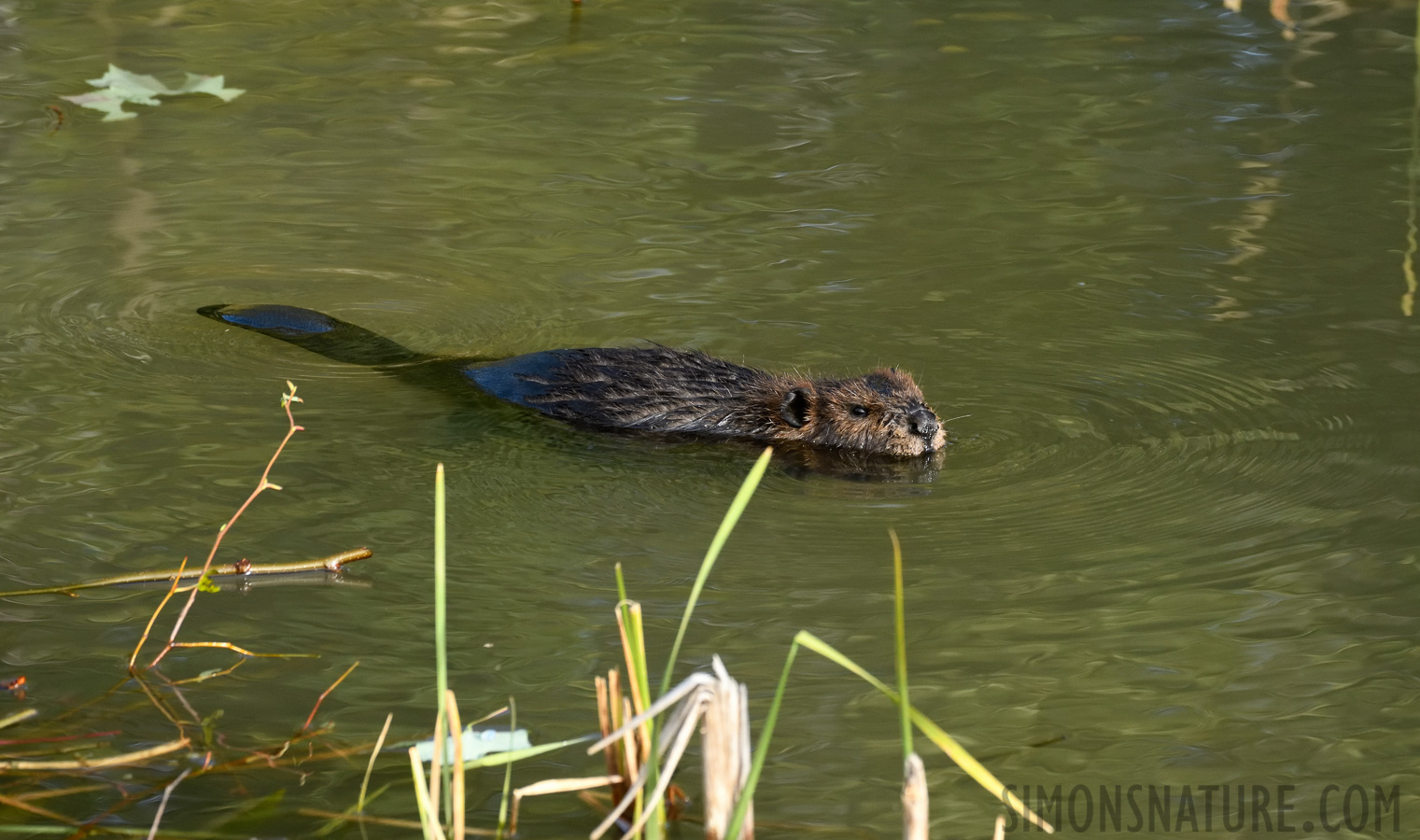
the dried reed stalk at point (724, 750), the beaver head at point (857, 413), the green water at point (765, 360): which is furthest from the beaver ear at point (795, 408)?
the dried reed stalk at point (724, 750)

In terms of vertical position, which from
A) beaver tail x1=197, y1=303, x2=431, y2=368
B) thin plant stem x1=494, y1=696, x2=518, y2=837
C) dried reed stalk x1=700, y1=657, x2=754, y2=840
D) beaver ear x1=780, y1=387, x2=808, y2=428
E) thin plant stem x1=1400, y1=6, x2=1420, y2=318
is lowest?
beaver tail x1=197, y1=303, x2=431, y2=368

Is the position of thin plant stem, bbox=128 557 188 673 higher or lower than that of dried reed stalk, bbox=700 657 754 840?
lower

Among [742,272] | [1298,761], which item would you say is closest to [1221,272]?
[742,272]

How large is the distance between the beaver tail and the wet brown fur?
0.77 m

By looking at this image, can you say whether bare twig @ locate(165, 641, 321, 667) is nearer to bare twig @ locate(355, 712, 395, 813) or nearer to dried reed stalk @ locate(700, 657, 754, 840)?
bare twig @ locate(355, 712, 395, 813)

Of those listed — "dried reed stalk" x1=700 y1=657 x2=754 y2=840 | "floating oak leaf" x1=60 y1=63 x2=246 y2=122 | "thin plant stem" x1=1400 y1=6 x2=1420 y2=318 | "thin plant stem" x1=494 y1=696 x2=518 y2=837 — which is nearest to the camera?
"dried reed stalk" x1=700 y1=657 x2=754 y2=840

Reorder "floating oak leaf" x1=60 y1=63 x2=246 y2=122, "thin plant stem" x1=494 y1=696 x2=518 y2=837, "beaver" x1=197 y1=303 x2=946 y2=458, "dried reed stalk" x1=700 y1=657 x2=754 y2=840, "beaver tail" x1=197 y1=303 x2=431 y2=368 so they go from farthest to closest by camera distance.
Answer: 1. "floating oak leaf" x1=60 y1=63 x2=246 y2=122
2. "beaver tail" x1=197 y1=303 x2=431 y2=368
3. "beaver" x1=197 y1=303 x2=946 y2=458
4. "thin plant stem" x1=494 y1=696 x2=518 y2=837
5. "dried reed stalk" x1=700 y1=657 x2=754 y2=840

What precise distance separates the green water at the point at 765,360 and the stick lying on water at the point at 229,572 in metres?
0.06

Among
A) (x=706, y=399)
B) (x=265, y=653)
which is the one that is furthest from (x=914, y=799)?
(x=706, y=399)

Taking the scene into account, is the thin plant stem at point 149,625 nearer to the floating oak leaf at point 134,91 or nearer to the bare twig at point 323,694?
the bare twig at point 323,694

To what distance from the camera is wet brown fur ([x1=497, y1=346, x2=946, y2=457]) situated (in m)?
5.31

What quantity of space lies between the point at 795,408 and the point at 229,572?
208cm

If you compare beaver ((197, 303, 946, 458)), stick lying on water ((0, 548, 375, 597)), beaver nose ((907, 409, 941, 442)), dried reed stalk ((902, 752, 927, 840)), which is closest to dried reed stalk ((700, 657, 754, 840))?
dried reed stalk ((902, 752, 927, 840))

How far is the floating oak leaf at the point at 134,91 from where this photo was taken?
852 cm
